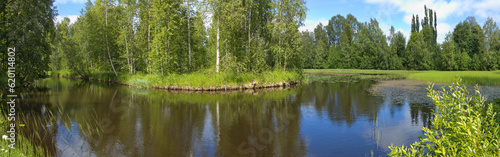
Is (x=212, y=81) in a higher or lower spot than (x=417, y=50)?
lower

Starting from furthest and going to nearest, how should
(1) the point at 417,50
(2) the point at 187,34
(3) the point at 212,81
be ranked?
1. (1) the point at 417,50
2. (2) the point at 187,34
3. (3) the point at 212,81

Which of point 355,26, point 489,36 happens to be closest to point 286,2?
point 489,36

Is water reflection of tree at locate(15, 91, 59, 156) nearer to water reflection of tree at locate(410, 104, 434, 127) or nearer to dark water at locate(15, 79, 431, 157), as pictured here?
dark water at locate(15, 79, 431, 157)

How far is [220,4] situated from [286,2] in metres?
11.8

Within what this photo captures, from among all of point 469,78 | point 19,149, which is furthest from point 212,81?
point 469,78

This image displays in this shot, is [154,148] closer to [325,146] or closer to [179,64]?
[325,146]

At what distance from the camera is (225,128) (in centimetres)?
1203

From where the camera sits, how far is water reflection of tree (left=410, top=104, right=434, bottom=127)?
41.9 ft

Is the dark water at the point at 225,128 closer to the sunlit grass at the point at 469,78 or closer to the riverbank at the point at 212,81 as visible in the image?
the riverbank at the point at 212,81

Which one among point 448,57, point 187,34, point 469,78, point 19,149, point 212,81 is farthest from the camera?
point 448,57

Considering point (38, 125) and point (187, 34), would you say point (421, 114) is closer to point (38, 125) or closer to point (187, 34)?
point (38, 125)

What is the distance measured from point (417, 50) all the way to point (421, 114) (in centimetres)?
6858

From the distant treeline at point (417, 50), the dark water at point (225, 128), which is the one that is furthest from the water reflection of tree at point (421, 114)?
the distant treeline at point (417, 50)

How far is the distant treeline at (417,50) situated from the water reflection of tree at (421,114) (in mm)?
57060
